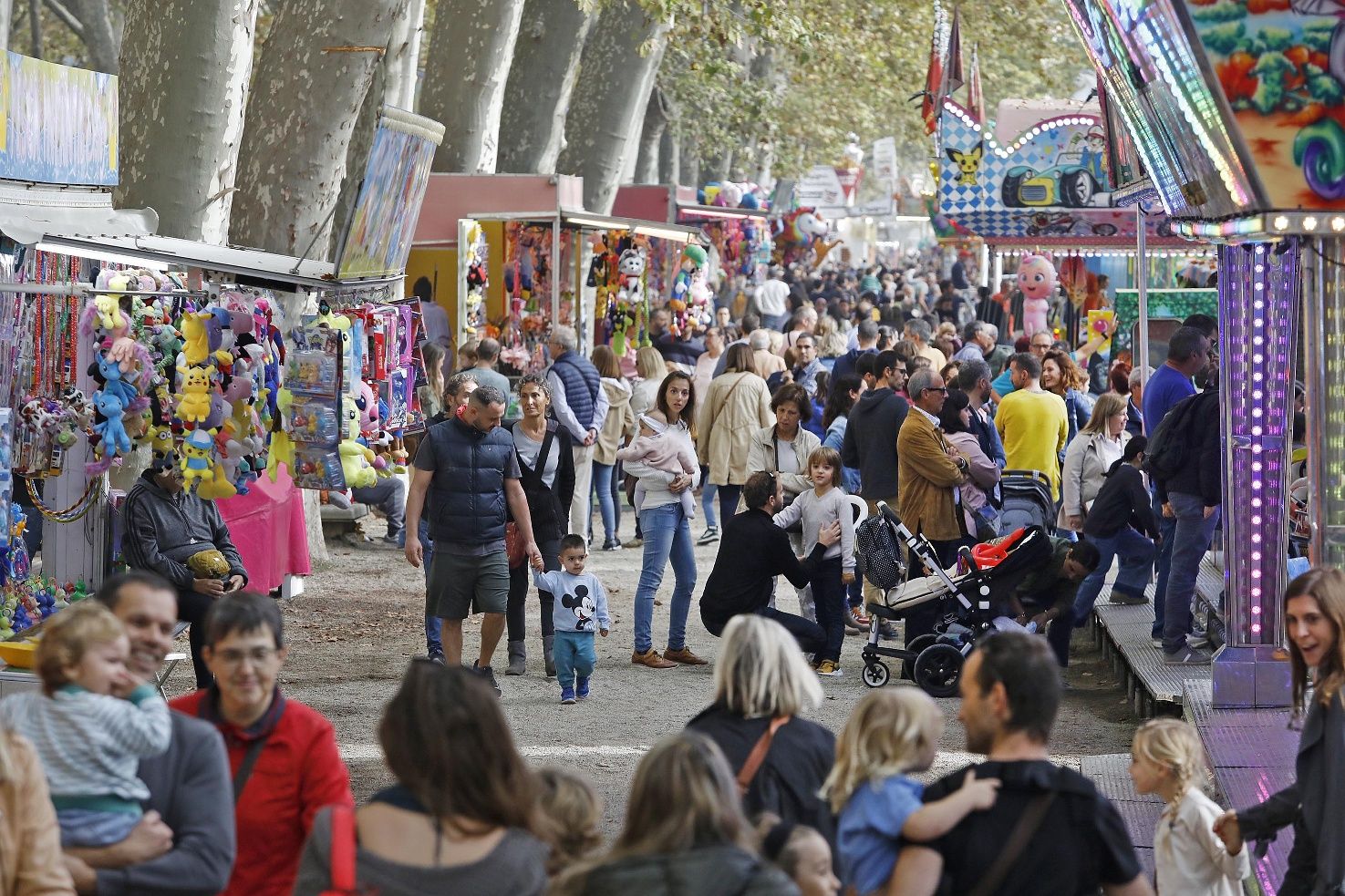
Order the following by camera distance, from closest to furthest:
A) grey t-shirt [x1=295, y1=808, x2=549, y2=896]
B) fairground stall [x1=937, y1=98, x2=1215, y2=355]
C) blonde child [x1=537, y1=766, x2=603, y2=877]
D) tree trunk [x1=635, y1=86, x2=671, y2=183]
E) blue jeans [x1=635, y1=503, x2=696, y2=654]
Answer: grey t-shirt [x1=295, y1=808, x2=549, y2=896] < blonde child [x1=537, y1=766, x2=603, y2=877] < blue jeans [x1=635, y1=503, x2=696, y2=654] < fairground stall [x1=937, y1=98, x2=1215, y2=355] < tree trunk [x1=635, y1=86, x2=671, y2=183]

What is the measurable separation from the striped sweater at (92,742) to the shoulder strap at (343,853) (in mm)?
473

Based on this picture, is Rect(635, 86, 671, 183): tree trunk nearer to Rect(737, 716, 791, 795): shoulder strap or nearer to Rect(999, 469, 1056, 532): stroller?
Rect(999, 469, 1056, 532): stroller

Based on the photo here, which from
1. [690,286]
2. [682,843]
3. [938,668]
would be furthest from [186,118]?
[690,286]

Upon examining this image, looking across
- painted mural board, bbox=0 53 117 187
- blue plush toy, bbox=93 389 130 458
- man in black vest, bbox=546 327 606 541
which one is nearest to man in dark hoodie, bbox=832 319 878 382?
man in black vest, bbox=546 327 606 541

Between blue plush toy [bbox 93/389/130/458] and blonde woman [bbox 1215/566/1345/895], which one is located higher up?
blue plush toy [bbox 93/389/130/458]

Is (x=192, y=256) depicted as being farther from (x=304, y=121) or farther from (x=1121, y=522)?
(x=1121, y=522)

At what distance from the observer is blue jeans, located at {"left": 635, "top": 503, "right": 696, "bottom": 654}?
10469mm

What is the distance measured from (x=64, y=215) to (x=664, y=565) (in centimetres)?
382

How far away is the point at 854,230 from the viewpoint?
7819 cm

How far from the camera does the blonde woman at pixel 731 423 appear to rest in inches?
490

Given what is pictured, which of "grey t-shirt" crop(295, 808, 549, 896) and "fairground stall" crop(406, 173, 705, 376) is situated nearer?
"grey t-shirt" crop(295, 808, 549, 896)

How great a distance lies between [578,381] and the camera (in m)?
12.9

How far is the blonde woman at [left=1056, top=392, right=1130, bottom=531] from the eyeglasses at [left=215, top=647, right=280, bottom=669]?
7944mm

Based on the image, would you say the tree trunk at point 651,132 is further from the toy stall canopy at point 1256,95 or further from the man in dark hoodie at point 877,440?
the toy stall canopy at point 1256,95
